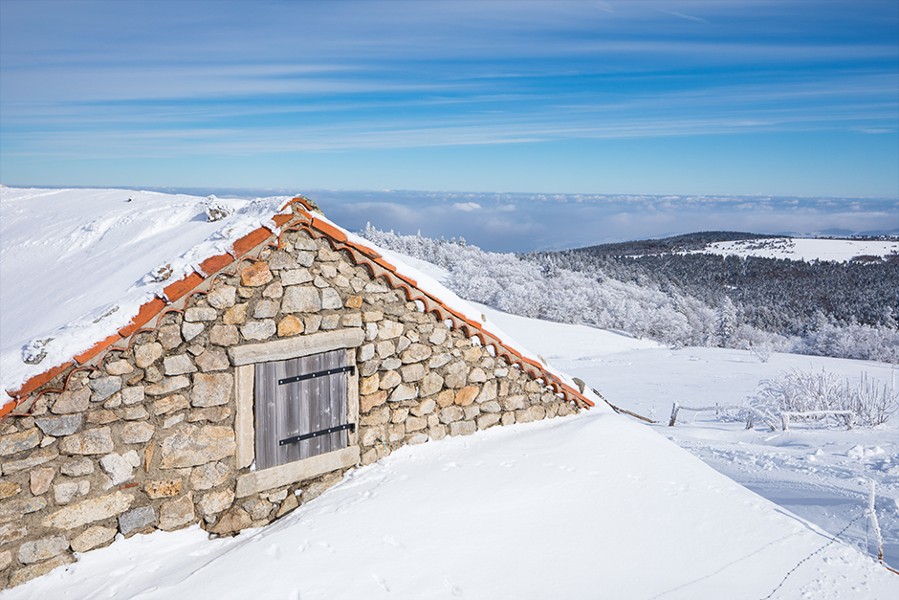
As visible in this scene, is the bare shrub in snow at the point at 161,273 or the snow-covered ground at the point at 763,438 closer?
the bare shrub in snow at the point at 161,273

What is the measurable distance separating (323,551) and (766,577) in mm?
3773

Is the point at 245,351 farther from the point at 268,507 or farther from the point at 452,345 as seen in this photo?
the point at 452,345

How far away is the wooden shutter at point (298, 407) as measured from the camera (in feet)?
18.4

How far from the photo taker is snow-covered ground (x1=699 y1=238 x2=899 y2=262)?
7138 centimetres

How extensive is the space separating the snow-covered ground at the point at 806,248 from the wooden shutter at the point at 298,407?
76.3m

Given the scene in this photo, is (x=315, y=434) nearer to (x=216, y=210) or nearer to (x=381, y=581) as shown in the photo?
(x=381, y=581)

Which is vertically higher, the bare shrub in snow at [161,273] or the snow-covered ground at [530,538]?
the bare shrub in snow at [161,273]

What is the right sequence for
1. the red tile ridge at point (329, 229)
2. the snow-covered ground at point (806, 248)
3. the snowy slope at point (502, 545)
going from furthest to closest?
the snow-covered ground at point (806, 248), the red tile ridge at point (329, 229), the snowy slope at point (502, 545)

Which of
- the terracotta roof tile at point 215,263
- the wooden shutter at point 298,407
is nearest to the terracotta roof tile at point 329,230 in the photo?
the terracotta roof tile at point 215,263

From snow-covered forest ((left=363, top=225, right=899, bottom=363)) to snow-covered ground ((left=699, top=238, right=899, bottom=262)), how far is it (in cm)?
923

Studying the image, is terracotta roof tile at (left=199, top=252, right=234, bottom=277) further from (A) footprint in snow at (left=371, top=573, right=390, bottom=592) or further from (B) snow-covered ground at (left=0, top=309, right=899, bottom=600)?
(A) footprint in snow at (left=371, top=573, right=390, bottom=592)

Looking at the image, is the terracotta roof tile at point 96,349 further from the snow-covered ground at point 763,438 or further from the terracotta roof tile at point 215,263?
the snow-covered ground at point 763,438

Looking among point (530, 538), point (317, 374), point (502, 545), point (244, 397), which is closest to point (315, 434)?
point (317, 374)

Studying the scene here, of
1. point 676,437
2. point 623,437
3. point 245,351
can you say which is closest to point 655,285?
point 676,437
